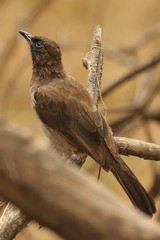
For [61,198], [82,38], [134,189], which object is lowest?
[82,38]

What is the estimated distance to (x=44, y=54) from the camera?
5.86 m

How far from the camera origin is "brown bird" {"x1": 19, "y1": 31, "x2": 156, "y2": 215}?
4.55 meters

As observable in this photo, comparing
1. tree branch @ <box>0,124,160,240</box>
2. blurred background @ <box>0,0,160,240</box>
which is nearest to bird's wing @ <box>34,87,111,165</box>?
tree branch @ <box>0,124,160,240</box>

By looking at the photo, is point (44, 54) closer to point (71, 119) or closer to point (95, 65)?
point (95, 65)

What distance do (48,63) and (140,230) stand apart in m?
3.74

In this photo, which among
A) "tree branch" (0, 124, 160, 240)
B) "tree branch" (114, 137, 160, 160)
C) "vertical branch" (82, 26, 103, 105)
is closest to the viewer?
"tree branch" (0, 124, 160, 240)

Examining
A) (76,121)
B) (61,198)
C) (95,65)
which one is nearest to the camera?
(61,198)

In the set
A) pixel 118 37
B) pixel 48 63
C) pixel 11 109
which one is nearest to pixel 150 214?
pixel 48 63

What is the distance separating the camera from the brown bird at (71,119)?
4.55m

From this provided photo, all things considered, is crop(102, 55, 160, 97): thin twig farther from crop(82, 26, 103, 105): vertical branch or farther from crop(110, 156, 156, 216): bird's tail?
crop(110, 156, 156, 216): bird's tail

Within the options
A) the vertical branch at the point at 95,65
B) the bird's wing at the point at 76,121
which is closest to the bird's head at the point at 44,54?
the bird's wing at the point at 76,121

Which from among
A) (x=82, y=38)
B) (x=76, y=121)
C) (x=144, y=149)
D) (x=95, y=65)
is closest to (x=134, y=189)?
(x=144, y=149)

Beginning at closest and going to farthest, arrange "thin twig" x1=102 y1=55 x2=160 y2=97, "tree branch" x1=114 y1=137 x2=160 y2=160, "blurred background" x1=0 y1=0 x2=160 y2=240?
"tree branch" x1=114 y1=137 x2=160 y2=160, "thin twig" x1=102 y1=55 x2=160 y2=97, "blurred background" x1=0 y1=0 x2=160 y2=240

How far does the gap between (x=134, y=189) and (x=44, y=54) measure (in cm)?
177
